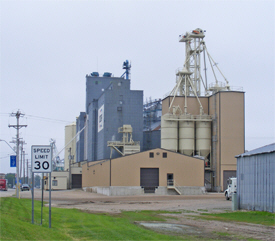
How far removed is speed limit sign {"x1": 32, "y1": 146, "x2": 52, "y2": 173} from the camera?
53.9 ft

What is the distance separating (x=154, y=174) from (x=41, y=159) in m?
46.5

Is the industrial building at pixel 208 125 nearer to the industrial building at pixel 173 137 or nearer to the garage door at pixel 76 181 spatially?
the industrial building at pixel 173 137

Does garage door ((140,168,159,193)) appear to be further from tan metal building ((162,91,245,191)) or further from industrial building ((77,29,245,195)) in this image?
tan metal building ((162,91,245,191))

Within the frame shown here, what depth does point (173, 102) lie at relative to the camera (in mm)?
78062

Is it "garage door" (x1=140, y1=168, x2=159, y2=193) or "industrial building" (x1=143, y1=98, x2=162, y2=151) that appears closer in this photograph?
"garage door" (x1=140, y1=168, x2=159, y2=193)

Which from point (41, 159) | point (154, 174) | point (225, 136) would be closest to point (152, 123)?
point (225, 136)

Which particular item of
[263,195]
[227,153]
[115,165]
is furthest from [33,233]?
[227,153]

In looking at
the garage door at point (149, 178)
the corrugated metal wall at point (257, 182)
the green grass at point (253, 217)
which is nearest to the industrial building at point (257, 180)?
the corrugated metal wall at point (257, 182)

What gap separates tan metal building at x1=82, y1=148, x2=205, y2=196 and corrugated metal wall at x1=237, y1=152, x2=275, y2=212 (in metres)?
31.4

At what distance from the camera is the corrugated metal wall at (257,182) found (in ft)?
85.0

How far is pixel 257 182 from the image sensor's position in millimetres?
27859

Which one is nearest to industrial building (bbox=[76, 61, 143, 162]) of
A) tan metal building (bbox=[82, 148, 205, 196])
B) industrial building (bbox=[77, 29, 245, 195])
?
industrial building (bbox=[77, 29, 245, 195])

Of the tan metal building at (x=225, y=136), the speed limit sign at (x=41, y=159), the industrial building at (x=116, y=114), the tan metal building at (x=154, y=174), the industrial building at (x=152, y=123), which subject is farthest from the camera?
the industrial building at (x=152, y=123)

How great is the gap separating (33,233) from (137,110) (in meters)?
77.7
